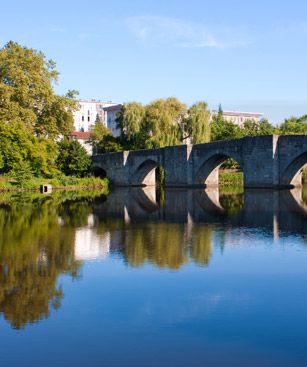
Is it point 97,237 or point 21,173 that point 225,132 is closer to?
point 21,173

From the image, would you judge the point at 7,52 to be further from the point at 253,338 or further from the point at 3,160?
the point at 253,338

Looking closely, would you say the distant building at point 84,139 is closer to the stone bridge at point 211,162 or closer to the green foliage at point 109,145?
the green foliage at point 109,145

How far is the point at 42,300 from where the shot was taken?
9664mm

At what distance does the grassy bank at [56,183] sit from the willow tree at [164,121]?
675 centimetres

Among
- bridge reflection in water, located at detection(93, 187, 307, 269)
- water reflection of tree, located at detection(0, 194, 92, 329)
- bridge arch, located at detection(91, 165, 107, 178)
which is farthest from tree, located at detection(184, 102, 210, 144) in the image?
water reflection of tree, located at detection(0, 194, 92, 329)

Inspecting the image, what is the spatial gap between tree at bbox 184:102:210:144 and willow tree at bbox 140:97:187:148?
1.09 m

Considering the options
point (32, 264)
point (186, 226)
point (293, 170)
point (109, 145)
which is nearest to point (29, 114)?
point (109, 145)

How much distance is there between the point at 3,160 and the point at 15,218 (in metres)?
28.3

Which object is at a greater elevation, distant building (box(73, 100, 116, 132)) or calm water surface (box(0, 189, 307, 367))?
distant building (box(73, 100, 116, 132))

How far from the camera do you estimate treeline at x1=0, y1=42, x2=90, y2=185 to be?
48844 mm

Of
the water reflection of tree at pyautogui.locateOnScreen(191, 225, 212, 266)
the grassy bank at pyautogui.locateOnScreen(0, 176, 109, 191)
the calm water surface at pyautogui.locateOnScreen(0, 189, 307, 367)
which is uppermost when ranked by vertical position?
the grassy bank at pyautogui.locateOnScreen(0, 176, 109, 191)

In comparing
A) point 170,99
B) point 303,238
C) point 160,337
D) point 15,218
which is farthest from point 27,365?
point 170,99

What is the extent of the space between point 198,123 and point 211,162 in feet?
25.2

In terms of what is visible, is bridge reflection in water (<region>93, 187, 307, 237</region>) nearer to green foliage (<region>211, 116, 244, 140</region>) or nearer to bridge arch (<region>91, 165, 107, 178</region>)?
bridge arch (<region>91, 165, 107, 178</region>)
